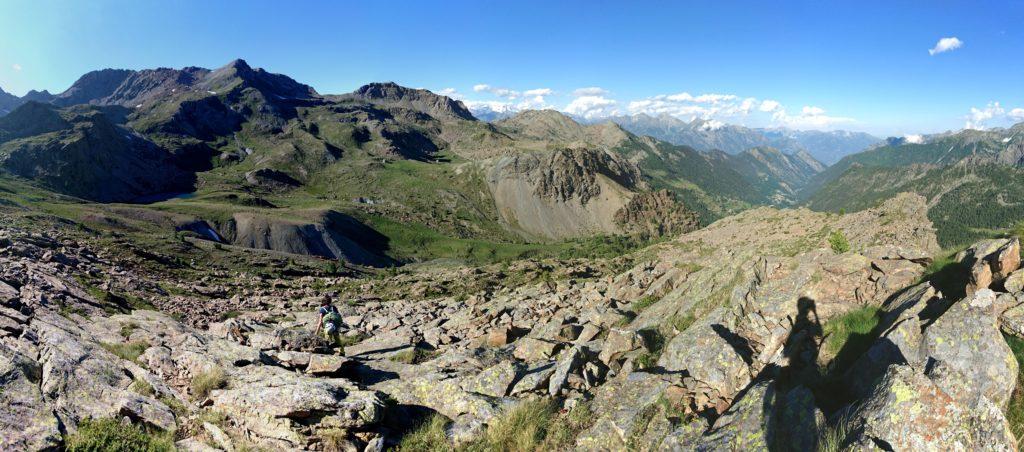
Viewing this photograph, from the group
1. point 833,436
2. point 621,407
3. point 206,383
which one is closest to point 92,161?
A: point 206,383

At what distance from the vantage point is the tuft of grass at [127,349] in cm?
1586

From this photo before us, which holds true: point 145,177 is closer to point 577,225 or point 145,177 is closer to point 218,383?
point 577,225

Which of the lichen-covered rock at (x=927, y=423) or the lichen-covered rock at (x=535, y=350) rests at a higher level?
the lichen-covered rock at (x=927, y=423)

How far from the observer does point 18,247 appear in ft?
120

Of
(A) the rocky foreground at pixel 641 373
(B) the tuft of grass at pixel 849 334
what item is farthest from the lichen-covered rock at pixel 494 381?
(B) the tuft of grass at pixel 849 334

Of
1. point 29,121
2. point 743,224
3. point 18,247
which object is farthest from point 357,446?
point 29,121

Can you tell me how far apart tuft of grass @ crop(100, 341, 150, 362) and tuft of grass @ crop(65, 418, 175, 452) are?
6.14 metres

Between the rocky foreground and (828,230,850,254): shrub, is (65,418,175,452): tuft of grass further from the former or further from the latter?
(828,230,850,254): shrub

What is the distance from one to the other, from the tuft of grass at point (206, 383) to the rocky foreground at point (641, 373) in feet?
0.22

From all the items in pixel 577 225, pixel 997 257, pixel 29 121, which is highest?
pixel 29 121

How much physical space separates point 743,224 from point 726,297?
71.3 meters

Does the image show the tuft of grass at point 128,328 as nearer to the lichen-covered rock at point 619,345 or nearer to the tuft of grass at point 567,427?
the tuft of grass at point 567,427

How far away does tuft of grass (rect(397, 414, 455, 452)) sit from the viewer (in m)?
11.3

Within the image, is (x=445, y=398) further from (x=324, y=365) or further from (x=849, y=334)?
(x=849, y=334)
